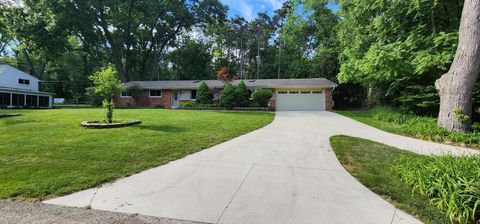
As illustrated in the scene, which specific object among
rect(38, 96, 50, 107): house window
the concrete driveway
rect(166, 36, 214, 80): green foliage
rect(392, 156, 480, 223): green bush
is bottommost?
the concrete driveway

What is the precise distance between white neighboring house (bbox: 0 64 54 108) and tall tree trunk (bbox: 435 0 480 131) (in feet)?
101

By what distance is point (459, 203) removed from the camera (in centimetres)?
307

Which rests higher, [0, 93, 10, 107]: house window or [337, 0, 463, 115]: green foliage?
[337, 0, 463, 115]: green foliage

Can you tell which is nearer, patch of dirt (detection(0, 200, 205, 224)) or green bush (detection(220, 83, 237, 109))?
patch of dirt (detection(0, 200, 205, 224))

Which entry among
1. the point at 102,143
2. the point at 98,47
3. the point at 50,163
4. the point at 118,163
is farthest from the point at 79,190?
the point at 98,47

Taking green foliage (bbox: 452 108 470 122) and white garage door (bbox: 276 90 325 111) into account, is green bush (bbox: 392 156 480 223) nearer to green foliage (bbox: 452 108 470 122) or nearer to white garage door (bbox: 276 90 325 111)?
green foliage (bbox: 452 108 470 122)

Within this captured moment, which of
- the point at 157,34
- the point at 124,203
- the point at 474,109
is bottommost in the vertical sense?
the point at 124,203

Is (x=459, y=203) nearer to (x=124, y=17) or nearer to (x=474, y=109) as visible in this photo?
(x=474, y=109)

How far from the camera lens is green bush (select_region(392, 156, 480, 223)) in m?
3.01

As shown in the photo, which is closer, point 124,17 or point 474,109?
point 474,109

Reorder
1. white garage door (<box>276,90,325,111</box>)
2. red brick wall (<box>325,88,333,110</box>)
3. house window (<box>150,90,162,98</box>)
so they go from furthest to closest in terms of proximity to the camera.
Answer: house window (<box>150,90,162,98</box>), white garage door (<box>276,90,325,111</box>), red brick wall (<box>325,88,333,110</box>)

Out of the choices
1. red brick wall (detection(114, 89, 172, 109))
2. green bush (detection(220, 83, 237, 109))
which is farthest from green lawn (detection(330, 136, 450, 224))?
red brick wall (detection(114, 89, 172, 109))

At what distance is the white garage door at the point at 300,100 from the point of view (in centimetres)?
2198

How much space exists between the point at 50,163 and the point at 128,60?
30419mm
